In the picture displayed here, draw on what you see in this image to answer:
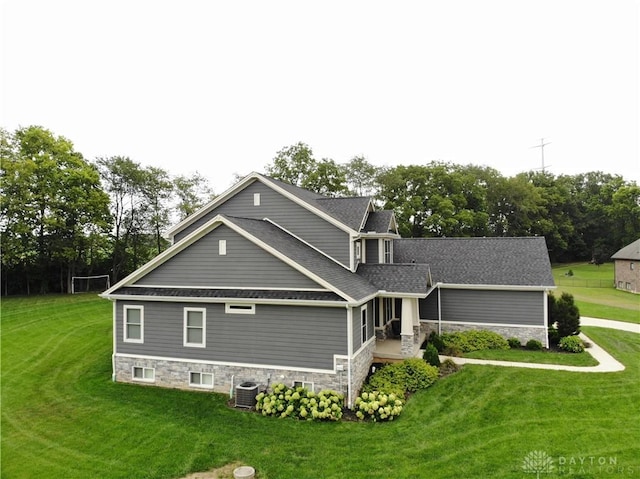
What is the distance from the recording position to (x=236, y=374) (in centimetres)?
1215

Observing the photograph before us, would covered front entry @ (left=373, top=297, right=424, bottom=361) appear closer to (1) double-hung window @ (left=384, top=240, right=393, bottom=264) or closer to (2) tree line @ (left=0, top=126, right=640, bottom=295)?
(1) double-hung window @ (left=384, top=240, right=393, bottom=264)

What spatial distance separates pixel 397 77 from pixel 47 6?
15001mm

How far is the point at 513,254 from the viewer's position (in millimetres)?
19266

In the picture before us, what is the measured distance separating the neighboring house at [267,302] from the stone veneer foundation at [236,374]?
0.03 m

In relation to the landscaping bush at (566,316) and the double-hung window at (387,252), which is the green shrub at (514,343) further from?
the double-hung window at (387,252)

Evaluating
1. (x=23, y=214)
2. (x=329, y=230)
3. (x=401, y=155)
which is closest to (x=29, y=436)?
(x=329, y=230)

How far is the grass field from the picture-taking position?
25.2 m

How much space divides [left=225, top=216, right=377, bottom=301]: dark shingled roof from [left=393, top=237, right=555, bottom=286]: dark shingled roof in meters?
6.92

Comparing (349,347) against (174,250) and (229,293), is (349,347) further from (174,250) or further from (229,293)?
(174,250)

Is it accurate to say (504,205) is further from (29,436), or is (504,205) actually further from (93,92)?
(29,436)

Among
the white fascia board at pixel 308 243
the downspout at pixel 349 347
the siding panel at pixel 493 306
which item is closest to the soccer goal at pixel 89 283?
the white fascia board at pixel 308 243

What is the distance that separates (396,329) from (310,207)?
7.33m

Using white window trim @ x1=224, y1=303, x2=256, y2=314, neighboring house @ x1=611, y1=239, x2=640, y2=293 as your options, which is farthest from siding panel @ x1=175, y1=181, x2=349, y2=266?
neighboring house @ x1=611, y1=239, x2=640, y2=293

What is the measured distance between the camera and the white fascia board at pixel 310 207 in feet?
48.2
